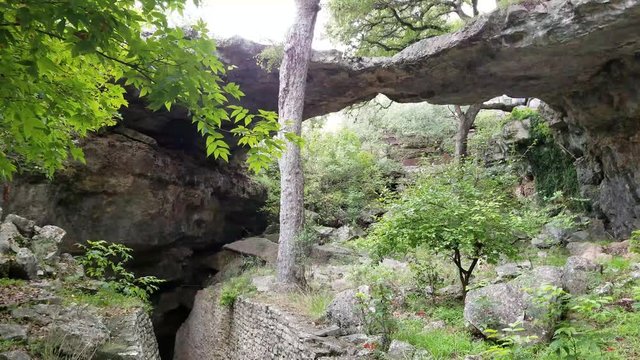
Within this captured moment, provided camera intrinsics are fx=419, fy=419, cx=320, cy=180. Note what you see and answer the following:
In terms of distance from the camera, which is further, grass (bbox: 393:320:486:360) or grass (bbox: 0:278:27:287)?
grass (bbox: 0:278:27:287)

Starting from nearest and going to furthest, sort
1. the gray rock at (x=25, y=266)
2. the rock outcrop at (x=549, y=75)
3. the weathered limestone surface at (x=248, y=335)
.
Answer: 1. the weathered limestone surface at (x=248, y=335)
2. the gray rock at (x=25, y=266)
3. the rock outcrop at (x=549, y=75)

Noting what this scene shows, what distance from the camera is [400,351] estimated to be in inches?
180

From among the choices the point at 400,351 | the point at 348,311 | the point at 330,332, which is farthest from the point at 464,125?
the point at 400,351

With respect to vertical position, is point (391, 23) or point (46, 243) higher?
point (391, 23)

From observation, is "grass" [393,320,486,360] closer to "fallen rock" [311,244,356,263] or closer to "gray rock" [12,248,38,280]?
"fallen rock" [311,244,356,263]

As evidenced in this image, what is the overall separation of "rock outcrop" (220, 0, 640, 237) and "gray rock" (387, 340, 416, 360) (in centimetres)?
658

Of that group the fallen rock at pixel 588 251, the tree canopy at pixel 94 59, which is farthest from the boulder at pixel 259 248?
the tree canopy at pixel 94 59

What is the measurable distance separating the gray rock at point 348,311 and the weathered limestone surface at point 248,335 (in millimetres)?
316

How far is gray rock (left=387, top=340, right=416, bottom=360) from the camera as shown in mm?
4453

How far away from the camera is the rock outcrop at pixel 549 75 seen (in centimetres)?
788

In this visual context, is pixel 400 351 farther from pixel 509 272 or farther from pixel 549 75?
pixel 549 75

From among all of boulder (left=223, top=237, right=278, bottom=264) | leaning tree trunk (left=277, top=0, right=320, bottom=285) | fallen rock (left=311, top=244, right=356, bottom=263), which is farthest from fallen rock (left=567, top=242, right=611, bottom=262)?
boulder (left=223, top=237, right=278, bottom=264)

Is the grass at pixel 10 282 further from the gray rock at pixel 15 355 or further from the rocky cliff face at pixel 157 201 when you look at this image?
the rocky cliff face at pixel 157 201

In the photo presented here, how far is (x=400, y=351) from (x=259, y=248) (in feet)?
30.0
